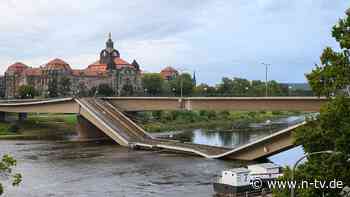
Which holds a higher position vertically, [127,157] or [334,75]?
[334,75]

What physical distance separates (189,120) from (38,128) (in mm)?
43476

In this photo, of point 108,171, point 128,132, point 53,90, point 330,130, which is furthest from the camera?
point 53,90

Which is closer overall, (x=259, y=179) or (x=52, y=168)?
(x=259, y=179)

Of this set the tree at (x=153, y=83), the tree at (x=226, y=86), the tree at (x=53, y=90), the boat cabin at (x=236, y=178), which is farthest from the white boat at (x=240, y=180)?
the tree at (x=53, y=90)

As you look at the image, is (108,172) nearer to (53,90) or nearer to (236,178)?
(236,178)

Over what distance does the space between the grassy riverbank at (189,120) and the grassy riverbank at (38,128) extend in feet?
53.3

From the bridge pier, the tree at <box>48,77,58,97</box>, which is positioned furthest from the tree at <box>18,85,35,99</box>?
the bridge pier

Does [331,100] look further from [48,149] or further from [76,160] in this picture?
[48,149]

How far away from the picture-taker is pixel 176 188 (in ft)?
166

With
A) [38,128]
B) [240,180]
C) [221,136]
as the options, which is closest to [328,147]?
[240,180]

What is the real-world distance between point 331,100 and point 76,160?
5103 centimetres

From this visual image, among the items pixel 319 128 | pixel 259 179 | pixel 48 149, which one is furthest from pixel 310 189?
pixel 48 149

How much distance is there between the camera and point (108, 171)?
61.4 m

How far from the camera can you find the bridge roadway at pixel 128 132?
217 feet
